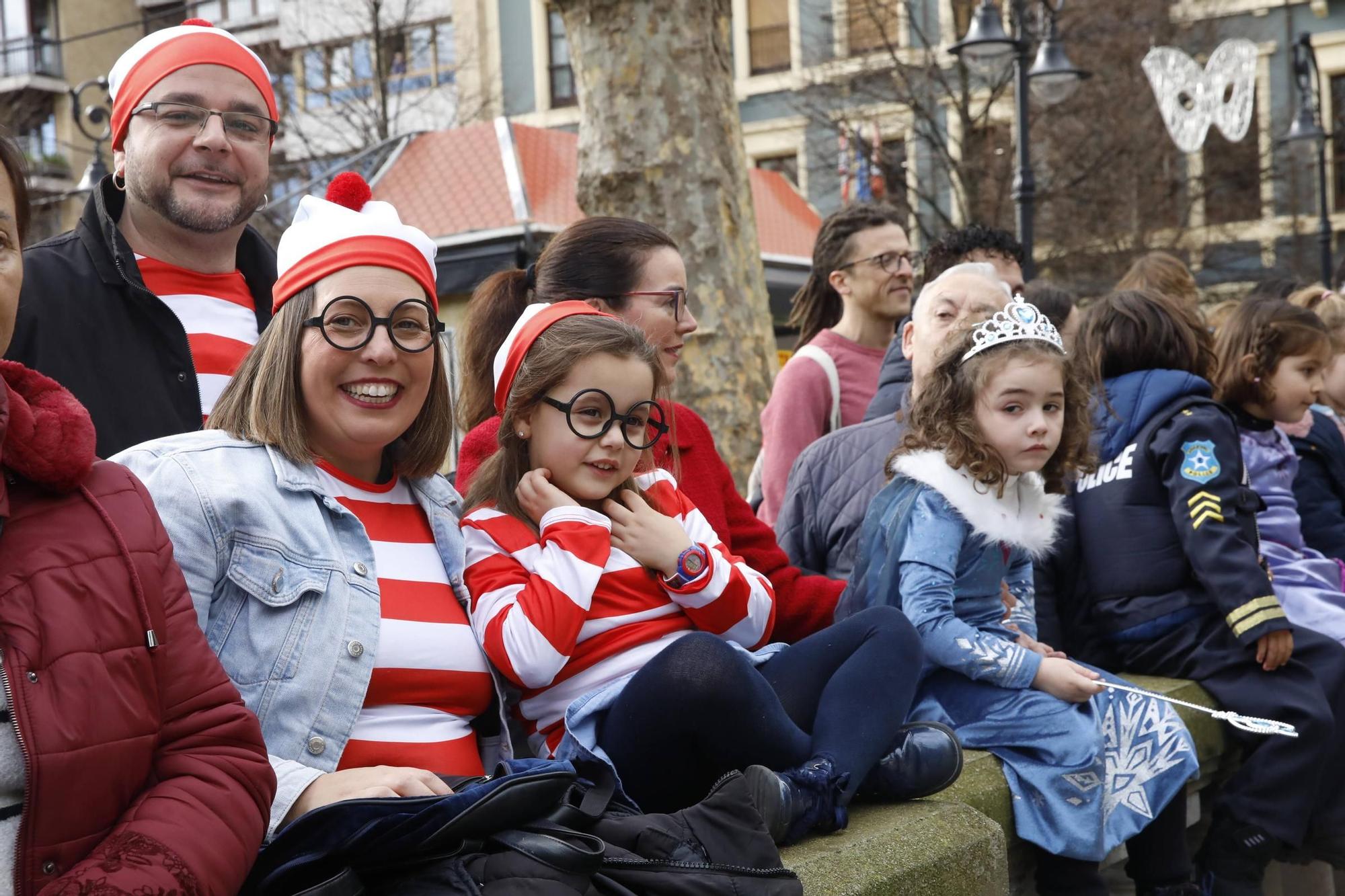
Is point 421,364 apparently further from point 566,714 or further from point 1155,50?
point 1155,50

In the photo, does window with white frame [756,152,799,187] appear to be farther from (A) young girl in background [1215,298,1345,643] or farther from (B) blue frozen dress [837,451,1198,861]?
(B) blue frozen dress [837,451,1198,861]

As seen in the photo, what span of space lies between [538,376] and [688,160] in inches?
198

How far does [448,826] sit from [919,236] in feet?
77.6

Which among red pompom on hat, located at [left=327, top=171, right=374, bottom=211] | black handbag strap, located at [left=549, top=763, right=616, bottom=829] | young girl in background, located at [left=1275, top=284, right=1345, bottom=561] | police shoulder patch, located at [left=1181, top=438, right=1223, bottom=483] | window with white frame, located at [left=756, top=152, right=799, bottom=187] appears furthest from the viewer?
window with white frame, located at [left=756, top=152, right=799, bottom=187]

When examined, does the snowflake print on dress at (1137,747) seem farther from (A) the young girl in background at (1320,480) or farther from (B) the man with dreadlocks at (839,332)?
(A) the young girl in background at (1320,480)

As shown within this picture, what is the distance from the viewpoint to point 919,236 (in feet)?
82.3

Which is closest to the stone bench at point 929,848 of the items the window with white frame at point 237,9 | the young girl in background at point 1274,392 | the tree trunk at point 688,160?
the young girl in background at point 1274,392

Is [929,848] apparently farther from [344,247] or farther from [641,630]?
[344,247]

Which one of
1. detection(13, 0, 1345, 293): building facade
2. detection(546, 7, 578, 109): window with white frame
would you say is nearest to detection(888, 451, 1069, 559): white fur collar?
detection(13, 0, 1345, 293): building facade

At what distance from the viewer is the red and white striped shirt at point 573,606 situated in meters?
2.88

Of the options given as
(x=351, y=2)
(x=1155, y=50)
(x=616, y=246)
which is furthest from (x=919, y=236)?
(x=616, y=246)

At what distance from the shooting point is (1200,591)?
4.84m

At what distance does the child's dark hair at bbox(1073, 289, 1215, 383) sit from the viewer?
16.9 feet

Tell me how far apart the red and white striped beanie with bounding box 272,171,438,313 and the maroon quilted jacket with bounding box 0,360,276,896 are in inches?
28.2
